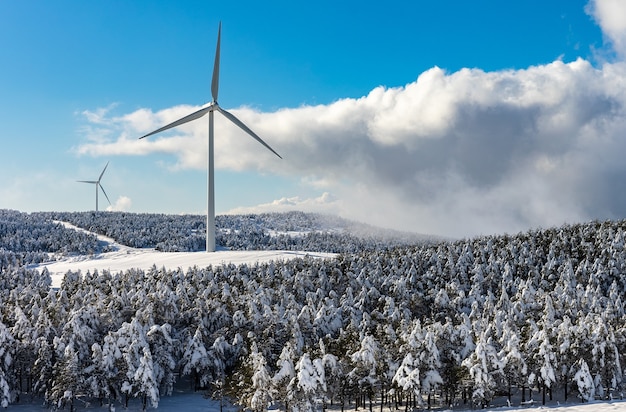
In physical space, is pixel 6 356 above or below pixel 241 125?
below

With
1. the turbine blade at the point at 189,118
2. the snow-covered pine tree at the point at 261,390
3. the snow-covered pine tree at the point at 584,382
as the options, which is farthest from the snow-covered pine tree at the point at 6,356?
the turbine blade at the point at 189,118

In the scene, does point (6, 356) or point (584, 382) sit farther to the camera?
point (6, 356)

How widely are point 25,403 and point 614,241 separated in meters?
161

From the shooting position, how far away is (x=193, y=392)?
99188 millimetres

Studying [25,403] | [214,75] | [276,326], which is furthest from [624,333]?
[214,75]

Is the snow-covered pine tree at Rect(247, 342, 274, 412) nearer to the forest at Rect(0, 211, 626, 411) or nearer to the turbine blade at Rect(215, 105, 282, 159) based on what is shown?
the forest at Rect(0, 211, 626, 411)

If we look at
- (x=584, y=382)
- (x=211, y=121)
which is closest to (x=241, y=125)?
(x=211, y=121)

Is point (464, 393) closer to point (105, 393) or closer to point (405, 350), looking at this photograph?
point (405, 350)

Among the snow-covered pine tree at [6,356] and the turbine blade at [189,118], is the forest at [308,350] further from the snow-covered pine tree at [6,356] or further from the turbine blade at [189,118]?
the turbine blade at [189,118]

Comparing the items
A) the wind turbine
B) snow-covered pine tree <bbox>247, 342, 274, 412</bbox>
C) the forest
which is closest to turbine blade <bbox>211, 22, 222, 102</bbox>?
the wind turbine

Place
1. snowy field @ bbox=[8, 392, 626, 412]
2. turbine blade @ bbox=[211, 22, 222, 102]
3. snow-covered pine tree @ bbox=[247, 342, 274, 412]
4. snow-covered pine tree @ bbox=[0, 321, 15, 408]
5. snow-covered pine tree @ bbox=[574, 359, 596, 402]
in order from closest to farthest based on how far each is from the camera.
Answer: snow-covered pine tree @ bbox=[247, 342, 274, 412] < snowy field @ bbox=[8, 392, 626, 412] < snow-covered pine tree @ bbox=[574, 359, 596, 402] < snow-covered pine tree @ bbox=[0, 321, 15, 408] < turbine blade @ bbox=[211, 22, 222, 102]

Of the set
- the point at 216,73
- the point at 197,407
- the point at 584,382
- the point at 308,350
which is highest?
the point at 216,73

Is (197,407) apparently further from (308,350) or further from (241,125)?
(241,125)

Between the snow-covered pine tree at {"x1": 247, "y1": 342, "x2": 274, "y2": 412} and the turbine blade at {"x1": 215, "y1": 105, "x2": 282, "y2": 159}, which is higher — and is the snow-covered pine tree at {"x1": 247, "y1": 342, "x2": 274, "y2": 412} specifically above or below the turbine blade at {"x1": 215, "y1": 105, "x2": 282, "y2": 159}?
below
